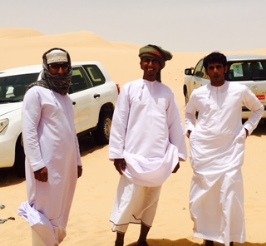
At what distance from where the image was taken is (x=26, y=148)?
13.8 ft

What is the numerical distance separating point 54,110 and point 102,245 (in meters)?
1.87

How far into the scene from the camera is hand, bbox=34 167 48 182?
4199 mm

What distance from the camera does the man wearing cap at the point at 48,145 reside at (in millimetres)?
4191

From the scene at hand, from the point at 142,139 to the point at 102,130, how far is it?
5.70 meters

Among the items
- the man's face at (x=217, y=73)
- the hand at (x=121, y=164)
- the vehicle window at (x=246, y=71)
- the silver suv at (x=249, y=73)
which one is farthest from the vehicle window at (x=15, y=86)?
the man's face at (x=217, y=73)

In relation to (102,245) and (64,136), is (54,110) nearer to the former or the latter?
(64,136)

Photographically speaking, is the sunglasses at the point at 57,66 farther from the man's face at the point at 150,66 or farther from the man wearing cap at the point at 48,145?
the man's face at the point at 150,66

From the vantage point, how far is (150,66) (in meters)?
4.75

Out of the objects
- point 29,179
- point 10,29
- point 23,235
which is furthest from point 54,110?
point 10,29

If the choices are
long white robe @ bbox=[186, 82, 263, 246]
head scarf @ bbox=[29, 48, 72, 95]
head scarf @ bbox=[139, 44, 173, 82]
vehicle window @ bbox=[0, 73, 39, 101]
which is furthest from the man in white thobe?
vehicle window @ bbox=[0, 73, 39, 101]

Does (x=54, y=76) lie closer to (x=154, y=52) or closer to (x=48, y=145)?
(x=48, y=145)

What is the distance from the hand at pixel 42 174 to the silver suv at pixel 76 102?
3820 millimetres

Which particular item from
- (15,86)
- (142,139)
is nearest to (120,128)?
(142,139)

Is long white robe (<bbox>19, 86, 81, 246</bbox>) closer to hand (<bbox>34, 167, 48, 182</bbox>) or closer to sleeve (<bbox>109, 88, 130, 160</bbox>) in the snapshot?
hand (<bbox>34, 167, 48, 182</bbox>)
